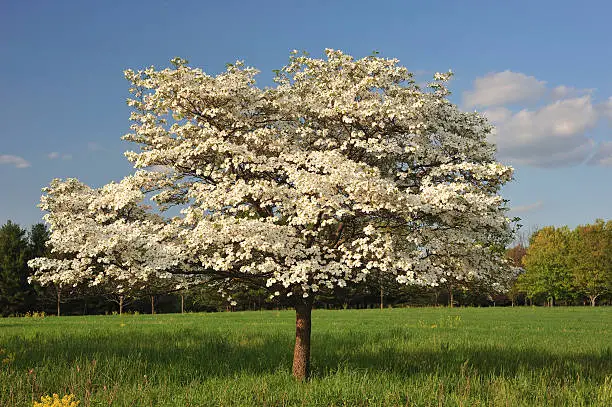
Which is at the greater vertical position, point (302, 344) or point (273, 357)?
point (302, 344)

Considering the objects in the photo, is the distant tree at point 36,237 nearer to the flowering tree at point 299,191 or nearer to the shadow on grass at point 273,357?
the shadow on grass at point 273,357

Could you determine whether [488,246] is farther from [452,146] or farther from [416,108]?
[416,108]

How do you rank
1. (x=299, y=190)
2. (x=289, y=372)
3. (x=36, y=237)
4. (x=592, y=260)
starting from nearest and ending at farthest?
(x=299, y=190) → (x=289, y=372) → (x=36, y=237) → (x=592, y=260)

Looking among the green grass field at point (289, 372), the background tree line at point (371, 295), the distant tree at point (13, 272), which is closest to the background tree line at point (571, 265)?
the background tree line at point (371, 295)

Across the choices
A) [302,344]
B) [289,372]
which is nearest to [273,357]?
[289,372]

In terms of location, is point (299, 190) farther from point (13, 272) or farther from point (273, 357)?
point (13, 272)

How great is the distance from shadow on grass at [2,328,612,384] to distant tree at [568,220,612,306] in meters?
75.3

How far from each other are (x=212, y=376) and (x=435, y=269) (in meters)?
6.86

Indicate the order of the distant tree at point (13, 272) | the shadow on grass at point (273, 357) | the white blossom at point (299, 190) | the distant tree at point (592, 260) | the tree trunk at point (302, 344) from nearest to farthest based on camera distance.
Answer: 1. the white blossom at point (299, 190)
2. the tree trunk at point (302, 344)
3. the shadow on grass at point (273, 357)
4. the distant tree at point (13, 272)
5. the distant tree at point (592, 260)

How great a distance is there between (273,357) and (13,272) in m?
59.6

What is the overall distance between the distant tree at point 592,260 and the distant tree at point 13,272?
84.9 metres

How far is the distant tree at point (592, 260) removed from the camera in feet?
282

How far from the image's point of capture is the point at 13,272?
64500mm

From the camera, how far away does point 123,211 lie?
540 inches
